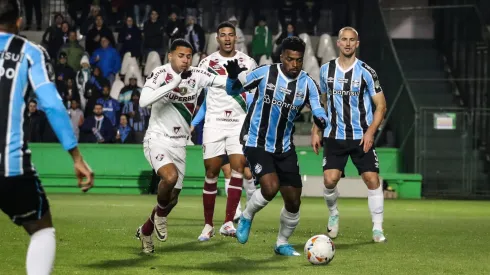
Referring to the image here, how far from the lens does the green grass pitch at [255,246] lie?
29.1ft

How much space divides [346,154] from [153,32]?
52.1ft

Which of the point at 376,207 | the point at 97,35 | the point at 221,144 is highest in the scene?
the point at 97,35

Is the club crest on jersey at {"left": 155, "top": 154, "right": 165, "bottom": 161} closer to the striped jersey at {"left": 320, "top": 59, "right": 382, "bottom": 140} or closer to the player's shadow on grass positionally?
the player's shadow on grass

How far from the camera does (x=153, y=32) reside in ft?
88.6

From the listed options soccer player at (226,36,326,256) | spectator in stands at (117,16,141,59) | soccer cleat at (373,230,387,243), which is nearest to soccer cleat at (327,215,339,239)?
soccer cleat at (373,230,387,243)

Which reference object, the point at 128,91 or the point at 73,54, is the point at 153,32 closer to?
the point at 73,54

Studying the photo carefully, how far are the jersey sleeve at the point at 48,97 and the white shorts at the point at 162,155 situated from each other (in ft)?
13.3

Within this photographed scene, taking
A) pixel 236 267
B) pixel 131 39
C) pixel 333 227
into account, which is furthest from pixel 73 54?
pixel 236 267

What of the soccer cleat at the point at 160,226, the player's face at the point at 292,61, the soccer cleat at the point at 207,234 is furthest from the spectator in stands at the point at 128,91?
the player's face at the point at 292,61

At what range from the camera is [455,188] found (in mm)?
22969

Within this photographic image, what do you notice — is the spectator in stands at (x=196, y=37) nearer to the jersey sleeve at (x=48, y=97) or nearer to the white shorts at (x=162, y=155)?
the white shorts at (x=162, y=155)

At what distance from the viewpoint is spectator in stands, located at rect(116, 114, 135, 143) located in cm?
2364

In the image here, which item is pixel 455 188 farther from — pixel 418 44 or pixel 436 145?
pixel 418 44

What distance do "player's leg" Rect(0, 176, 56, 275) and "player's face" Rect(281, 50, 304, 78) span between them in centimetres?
375
